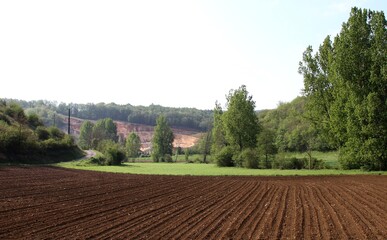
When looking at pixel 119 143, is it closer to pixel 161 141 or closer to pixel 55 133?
pixel 161 141

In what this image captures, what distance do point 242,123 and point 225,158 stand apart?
760 cm

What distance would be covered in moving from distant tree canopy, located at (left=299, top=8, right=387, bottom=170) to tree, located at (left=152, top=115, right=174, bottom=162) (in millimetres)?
69012

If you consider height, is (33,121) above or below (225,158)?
above

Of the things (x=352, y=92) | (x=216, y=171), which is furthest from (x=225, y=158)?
(x=352, y=92)

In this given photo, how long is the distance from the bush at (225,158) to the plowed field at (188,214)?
47234 millimetres

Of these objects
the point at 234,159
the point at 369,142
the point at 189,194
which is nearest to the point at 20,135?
the point at 234,159

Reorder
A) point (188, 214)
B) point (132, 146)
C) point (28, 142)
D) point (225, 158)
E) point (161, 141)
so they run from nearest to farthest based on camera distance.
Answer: point (188, 214) < point (28, 142) < point (225, 158) < point (161, 141) < point (132, 146)

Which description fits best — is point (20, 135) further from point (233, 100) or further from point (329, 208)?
point (329, 208)

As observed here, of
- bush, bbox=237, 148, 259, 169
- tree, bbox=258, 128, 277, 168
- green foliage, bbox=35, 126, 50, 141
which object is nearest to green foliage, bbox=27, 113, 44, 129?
green foliage, bbox=35, 126, 50, 141

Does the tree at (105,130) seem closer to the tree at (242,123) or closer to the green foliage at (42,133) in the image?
the green foliage at (42,133)

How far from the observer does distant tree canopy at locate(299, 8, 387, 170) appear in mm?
45406

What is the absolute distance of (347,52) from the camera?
48.2m

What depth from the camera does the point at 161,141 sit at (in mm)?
118938

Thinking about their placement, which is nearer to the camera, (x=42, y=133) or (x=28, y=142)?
(x=28, y=142)
